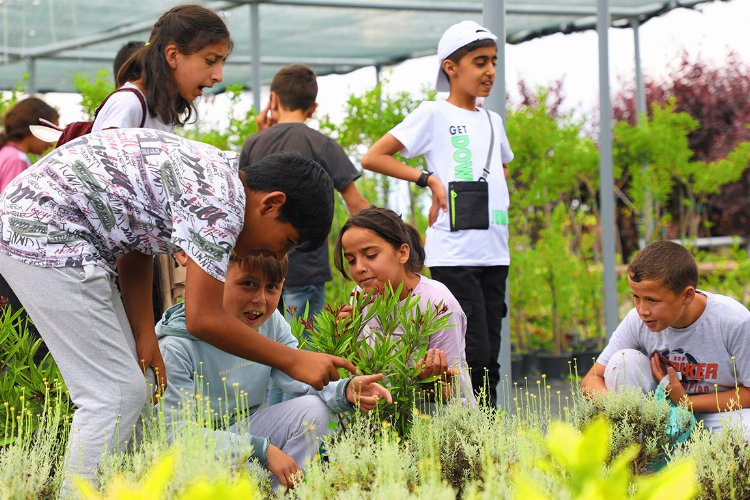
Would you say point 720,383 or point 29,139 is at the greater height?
point 29,139

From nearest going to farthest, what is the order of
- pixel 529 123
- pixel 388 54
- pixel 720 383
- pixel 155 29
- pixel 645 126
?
pixel 155 29, pixel 720 383, pixel 529 123, pixel 645 126, pixel 388 54

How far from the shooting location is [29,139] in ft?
20.6

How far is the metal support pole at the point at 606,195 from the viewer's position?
24.7 ft

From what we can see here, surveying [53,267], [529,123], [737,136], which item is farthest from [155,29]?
[737,136]

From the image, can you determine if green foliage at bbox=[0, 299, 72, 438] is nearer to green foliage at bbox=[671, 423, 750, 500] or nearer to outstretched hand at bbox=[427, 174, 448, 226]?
outstretched hand at bbox=[427, 174, 448, 226]

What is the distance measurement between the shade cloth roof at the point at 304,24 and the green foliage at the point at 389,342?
18.7 ft

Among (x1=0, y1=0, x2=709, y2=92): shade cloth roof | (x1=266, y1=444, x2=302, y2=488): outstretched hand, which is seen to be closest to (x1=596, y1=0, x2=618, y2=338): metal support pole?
(x1=0, y1=0, x2=709, y2=92): shade cloth roof

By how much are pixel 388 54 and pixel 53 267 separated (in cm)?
1108

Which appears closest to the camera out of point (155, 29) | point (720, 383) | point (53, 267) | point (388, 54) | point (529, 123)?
point (53, 267)

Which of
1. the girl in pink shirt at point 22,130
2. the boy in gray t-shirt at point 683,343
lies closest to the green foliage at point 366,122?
the girl in pink shirt at point 22,130

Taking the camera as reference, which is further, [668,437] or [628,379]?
[628,379]

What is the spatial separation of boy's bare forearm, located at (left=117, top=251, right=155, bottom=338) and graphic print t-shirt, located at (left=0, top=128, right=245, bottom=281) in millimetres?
284

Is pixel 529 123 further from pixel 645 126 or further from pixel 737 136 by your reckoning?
pixel 737 136

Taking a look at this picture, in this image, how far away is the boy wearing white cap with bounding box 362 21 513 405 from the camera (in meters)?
4.57
